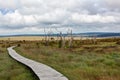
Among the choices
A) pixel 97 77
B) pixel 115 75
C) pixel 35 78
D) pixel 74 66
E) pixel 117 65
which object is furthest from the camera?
pixel 117 65

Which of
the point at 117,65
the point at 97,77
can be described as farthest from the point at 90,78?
the point at 117,65

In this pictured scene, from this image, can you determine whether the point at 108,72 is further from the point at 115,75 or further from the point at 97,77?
the point at 97,77

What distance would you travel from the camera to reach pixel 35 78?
16.2m

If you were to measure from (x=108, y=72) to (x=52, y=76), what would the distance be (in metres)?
5.55

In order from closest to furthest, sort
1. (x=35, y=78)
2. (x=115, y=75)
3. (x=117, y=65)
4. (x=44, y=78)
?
1. (x=44, y=78)
2. (x=35, y=78)
3. (x=115, y=75)
4. (x=117, y=65)

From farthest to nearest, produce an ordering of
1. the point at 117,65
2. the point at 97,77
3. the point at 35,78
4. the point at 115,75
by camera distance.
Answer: the point at 117,65, the point at 115,75, the point at 97,77, the point at 35,78

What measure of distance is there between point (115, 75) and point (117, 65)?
5499 millimetres

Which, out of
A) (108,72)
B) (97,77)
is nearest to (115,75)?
(108,72)

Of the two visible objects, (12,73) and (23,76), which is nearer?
(23,76)

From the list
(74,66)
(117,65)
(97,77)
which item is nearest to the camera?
(97,77)

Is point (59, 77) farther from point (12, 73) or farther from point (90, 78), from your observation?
point (12, 73)

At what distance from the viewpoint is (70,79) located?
14609 mm

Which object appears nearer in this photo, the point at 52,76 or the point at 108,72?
the point at 52,76

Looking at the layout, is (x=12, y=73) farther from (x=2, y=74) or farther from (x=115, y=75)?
(x=115, y=75)
